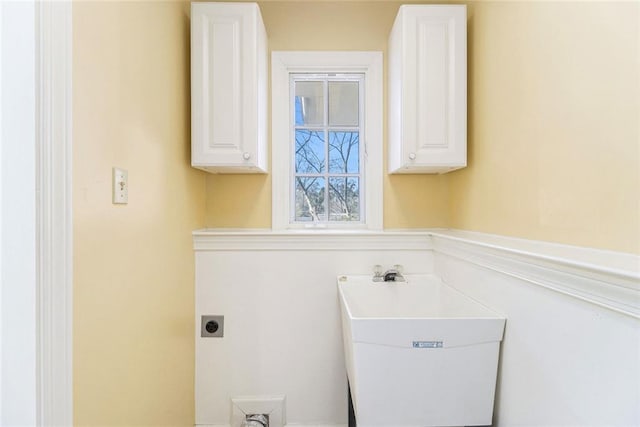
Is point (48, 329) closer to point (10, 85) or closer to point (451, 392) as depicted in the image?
point (10, 85)

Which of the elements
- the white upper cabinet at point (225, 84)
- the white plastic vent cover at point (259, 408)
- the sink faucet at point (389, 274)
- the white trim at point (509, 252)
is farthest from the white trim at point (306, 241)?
the white plastic vent cover at point (259, 408)

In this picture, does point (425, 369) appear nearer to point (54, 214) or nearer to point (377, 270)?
point (377, 270)

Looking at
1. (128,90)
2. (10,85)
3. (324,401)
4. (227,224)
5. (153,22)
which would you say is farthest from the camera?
(227,224)

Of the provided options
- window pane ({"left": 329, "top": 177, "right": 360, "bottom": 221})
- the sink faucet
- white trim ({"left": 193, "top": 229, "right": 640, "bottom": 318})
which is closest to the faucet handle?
the sink faucet

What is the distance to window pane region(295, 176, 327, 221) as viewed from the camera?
6.40 ft

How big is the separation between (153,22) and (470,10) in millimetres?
1464

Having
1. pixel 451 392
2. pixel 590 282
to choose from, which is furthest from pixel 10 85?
pixel 451 392

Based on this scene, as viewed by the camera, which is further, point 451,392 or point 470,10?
point 470,10

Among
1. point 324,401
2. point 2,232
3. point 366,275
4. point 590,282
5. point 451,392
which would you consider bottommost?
point 324,401

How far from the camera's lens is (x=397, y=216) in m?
1.87

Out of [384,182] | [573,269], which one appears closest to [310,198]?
[384,182]

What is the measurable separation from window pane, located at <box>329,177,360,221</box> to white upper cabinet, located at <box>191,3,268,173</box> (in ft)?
1.90

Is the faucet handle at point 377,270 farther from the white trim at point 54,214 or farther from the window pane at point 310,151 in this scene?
the white trim at point 54,214

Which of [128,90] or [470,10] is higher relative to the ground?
[470,10]
